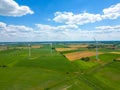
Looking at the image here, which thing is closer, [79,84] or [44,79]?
[79,84]

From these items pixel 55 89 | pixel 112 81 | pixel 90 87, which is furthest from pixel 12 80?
pixel 112 81

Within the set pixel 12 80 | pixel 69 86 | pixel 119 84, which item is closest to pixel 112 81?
pixel 119 84

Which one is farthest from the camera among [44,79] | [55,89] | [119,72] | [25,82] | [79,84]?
[119,72]

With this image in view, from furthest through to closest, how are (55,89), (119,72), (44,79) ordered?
(119,72), (44,79), (55,89)

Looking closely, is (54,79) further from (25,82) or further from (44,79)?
(25,82)

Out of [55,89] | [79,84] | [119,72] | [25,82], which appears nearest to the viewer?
[55,89]

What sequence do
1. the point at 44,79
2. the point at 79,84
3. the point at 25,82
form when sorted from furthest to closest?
the point at 44,79
the point at 25,82
the point at 79,84

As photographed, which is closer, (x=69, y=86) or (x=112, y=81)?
(x=69, y=86)

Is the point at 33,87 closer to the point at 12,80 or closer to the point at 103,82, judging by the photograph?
the point at 12,80
